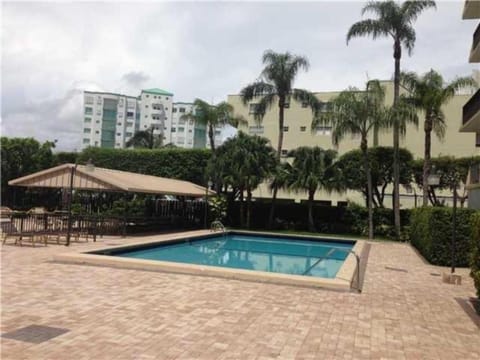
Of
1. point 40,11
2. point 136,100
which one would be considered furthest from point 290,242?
point 136,100

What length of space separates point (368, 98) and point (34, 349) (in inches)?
→ 846

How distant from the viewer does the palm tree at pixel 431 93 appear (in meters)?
21.7

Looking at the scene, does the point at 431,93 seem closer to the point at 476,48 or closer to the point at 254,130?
the point at 476,48

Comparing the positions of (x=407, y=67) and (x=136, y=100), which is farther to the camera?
(x=136, y=100)

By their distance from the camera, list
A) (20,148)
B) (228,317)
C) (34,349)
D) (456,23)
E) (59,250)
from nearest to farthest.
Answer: (34,349) < (228,317) < (59,250) < (456,23) < (20,148)

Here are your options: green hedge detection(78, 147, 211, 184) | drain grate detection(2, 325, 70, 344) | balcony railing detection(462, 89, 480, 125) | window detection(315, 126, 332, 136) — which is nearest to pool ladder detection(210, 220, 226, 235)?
green hedge detection(78, 147, 211, 184)

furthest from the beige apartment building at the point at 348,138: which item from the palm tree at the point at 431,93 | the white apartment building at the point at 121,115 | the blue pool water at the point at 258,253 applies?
the white apartment building at the point at 121,115

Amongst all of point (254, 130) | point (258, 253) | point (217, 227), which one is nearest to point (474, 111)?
point (258, 253)

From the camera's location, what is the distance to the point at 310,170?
85.5 feet

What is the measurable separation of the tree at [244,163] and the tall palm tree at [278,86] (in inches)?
62.2

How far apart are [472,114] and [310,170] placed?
10.2 m

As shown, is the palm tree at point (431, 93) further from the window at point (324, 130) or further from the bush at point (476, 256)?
the window at point (324, 130)

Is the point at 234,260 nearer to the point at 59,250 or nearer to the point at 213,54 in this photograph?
the point at 59,250

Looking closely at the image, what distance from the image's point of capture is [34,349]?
16.4 ft
